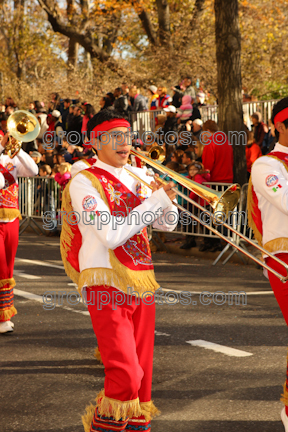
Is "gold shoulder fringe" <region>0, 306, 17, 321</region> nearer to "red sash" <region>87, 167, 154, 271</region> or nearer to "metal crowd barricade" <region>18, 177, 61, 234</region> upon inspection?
"red sash" <region>87, 167, 154, 271</region>

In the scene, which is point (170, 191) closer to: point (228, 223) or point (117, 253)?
point (117, 253)

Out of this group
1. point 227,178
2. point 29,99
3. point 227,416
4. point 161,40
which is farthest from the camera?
point 29,99

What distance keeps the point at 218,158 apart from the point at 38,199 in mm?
5315

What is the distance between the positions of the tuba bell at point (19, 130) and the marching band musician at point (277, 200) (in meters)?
2.96

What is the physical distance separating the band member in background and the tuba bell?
4.3 inches

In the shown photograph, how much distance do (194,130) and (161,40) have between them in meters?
11.0

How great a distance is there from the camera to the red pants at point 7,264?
6.09 m

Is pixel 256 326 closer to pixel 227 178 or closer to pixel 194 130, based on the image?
pixel 227 178

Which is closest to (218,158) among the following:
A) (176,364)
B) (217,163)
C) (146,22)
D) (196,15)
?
(217,163)

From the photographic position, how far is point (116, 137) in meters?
3.37

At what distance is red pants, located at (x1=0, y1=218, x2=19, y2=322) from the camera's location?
6085 millimetres

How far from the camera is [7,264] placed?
6.23 meters

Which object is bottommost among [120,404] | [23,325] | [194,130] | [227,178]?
[23,325]

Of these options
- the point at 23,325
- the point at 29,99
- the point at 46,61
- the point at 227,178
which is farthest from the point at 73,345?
the point at 46,61
